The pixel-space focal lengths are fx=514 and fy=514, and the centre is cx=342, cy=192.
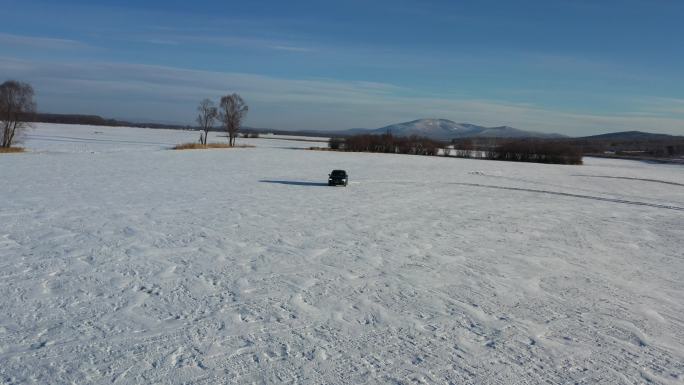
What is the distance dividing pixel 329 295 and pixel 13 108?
5094 cm

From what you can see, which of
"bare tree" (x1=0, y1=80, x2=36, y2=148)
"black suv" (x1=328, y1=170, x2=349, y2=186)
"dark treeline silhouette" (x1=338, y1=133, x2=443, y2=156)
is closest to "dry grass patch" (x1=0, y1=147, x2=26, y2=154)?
"bare tree" (x1=0, y1=80, x2=36, y2=148)

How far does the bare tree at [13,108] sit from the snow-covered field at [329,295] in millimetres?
37523

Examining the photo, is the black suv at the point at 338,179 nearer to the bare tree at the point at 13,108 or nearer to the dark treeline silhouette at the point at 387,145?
the bare tree at the point at 13,108

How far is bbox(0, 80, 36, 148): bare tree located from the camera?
47.7 m

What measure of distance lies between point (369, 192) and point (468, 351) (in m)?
17.4

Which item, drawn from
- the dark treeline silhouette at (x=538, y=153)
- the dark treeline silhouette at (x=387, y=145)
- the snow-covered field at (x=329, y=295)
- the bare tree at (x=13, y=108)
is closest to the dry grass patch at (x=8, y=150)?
the bare tree at (x=13, y=108)

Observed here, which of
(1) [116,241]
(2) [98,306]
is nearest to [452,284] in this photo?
(2) [98,306]

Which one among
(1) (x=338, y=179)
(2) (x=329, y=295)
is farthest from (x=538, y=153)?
(2) (x=329, y=295)

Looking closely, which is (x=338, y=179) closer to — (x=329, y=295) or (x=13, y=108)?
(x=329, y=295)

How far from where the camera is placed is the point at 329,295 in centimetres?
866

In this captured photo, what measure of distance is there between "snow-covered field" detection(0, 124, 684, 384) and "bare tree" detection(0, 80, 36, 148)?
37.5m

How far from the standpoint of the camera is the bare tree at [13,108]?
47688mm

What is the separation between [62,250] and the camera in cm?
1095

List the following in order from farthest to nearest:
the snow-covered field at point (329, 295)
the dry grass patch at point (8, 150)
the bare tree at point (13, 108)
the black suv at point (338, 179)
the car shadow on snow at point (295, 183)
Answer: the bare tree at point (13, 108) < the dry grass patch at point (8, 150) < the car shadow on snow at point (295, 183) < the black suv at point (338, 179) < the snow-covered field at point (329, 295)
